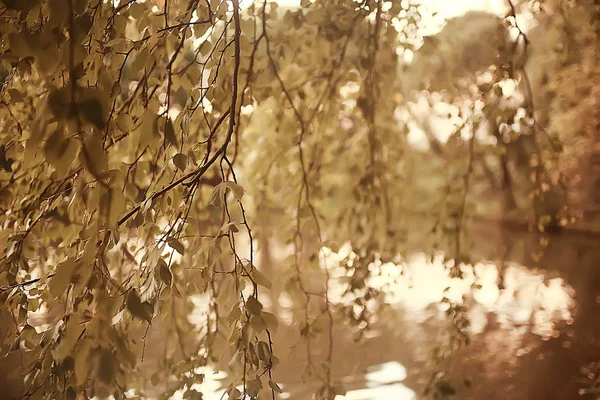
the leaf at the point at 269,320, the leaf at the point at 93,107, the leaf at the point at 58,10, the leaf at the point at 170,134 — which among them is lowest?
the leaf at the point at 269,320

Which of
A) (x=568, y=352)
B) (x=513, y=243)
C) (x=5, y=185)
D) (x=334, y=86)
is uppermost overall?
(x=334, y=86)

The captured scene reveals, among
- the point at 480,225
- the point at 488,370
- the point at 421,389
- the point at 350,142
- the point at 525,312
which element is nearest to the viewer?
the point at 350,142

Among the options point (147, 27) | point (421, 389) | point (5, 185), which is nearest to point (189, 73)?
point (147, 27)

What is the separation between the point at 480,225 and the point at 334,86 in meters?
3.43

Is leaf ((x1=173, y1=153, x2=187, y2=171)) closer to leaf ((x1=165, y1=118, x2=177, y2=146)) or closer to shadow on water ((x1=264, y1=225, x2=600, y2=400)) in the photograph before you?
leaf ((x1=165, y1=118, x2=177, y2=146))

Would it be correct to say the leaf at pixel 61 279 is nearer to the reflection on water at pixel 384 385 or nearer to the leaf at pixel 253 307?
the leaf at pixel 253 307

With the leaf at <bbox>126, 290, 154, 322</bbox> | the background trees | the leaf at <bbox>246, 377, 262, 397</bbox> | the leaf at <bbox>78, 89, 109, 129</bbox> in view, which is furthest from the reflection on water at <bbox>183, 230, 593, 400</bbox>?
the leaf at <bbox>78, 89, 109, 129</bbox>

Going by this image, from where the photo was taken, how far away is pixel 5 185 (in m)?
0.89

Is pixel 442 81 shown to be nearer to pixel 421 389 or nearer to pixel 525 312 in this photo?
pixel 421 389

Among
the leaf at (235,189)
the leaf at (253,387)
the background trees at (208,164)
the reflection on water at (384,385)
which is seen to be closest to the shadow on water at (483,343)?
the reflection on water at (384,385)

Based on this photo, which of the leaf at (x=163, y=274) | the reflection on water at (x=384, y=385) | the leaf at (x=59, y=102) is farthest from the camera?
the reflection on water at (x=384, y=385)

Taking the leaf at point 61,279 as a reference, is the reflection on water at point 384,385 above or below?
below

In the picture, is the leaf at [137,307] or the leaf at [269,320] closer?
the leaf at [137,307]

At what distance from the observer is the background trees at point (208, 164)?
1.51 feet
